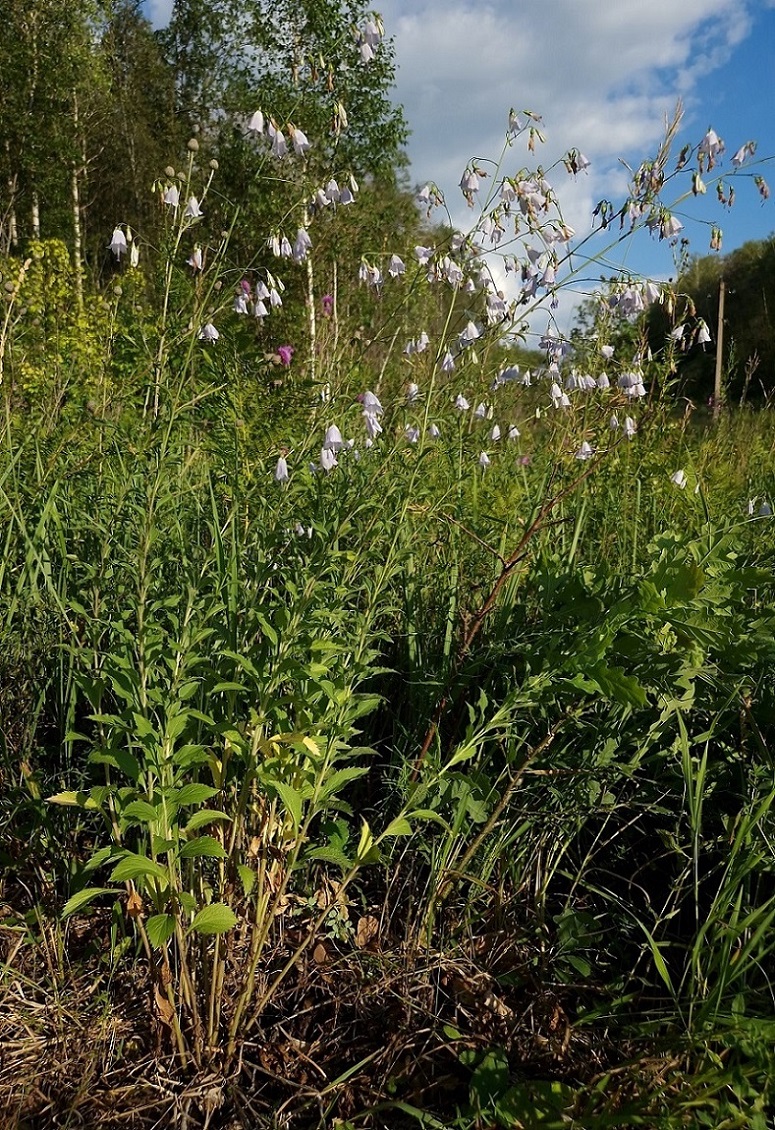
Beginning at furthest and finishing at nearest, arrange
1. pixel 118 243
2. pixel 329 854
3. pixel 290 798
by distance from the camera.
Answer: pixel 118 243 < pixel 329 854 < pixel 290 798

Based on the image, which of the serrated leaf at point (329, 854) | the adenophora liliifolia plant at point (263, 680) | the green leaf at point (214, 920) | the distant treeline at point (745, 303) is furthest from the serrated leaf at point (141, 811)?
the distant treeline at point (745, 303)

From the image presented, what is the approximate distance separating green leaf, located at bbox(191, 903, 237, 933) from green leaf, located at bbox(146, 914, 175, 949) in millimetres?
41

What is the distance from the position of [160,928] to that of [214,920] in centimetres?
8

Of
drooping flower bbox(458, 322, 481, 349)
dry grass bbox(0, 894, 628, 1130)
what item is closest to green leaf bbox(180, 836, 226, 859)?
dry grass bbox(0, 894, 628, 1130)

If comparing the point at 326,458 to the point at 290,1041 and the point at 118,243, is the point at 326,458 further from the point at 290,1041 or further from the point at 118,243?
the point at 290,1041

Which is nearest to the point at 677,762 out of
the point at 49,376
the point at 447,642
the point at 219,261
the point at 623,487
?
the point at 447,642

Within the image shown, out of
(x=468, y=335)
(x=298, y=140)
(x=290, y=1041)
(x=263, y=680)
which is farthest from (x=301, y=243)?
(x=290, y=1041)

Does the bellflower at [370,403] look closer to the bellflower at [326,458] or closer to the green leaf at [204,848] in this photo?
the bellflower at [326,458]

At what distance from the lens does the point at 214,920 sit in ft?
4.07

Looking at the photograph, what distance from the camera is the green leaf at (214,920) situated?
123 centimetres

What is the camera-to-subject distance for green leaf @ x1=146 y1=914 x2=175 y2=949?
119cm

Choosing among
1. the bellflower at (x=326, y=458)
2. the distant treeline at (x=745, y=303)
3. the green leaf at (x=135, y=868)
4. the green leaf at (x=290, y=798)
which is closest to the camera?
the green leaf at (x=135, y=868)

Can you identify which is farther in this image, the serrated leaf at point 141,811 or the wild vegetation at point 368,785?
the wild vegetation at point 368,785

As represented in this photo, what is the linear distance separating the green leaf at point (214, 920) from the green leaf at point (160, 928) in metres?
0.04
